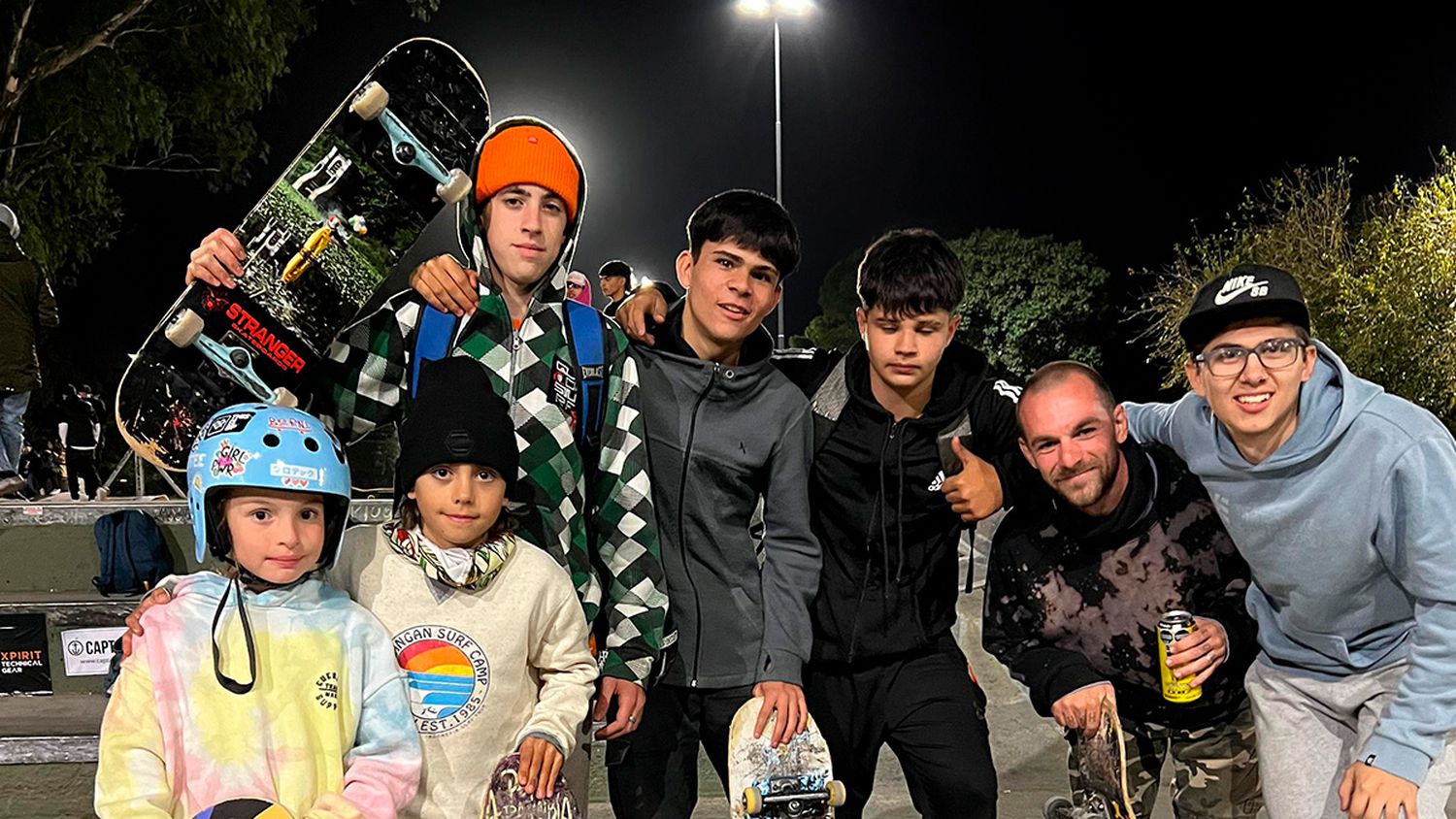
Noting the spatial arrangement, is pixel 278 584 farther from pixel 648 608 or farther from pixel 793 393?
pixel 793 393

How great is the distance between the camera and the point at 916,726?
115 inches

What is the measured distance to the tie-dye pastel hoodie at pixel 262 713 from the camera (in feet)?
7.00

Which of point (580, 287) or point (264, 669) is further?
point (580, 287)

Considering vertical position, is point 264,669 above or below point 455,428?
below

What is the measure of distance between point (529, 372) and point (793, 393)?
Answer: 2.49 feet

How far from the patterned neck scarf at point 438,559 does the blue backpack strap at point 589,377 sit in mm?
418

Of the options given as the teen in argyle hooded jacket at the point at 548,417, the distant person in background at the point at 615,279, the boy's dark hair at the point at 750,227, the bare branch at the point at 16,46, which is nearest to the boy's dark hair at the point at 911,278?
the boy's dark hair at the point at 750,227

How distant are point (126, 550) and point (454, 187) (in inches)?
106

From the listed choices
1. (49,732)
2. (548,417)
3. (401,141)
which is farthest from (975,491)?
(49,732)

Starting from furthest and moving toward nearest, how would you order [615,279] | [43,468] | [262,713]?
[43,468], [615,279], [262,713]

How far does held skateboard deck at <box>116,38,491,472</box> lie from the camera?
2.89 meters

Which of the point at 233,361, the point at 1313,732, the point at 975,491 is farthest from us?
the point at 233,361

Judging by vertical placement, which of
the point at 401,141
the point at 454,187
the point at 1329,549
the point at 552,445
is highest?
the point at 401,141

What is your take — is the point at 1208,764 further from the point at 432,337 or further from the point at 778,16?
the point at 778,16
